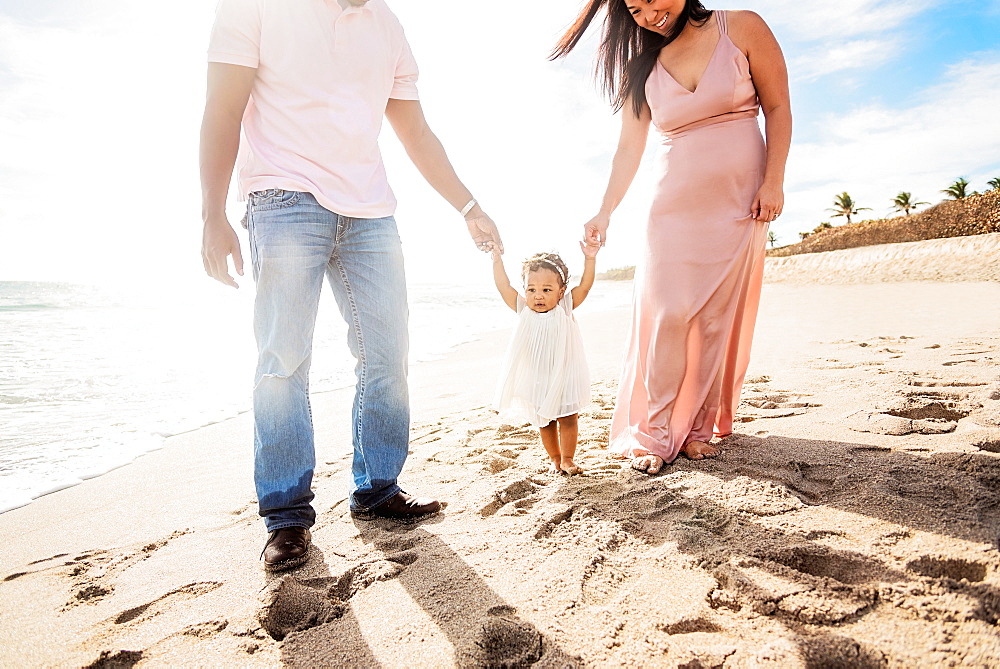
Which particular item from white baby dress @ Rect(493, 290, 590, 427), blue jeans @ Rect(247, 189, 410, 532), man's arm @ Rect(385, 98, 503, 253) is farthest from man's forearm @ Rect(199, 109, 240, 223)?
white baby dress @ Rect(493, 290, 590, 427)

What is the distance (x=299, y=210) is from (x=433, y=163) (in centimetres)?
84

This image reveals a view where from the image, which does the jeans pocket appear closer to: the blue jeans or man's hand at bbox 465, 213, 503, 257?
the blue jeans

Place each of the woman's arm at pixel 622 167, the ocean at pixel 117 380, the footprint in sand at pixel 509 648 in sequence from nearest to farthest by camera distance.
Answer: the footprint in sand at pixel 509 648 → the woman's arm at pixel 622 167 → the ocean at pixel 117 380

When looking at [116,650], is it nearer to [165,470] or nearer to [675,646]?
[675,646]

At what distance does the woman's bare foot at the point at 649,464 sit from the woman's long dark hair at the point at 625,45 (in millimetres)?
1581

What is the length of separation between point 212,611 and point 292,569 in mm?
261

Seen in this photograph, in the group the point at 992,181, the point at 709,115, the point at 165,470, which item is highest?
the point at 992,181

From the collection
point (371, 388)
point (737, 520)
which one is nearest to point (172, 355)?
point (371, 388)

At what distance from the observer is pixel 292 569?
1.88 meters

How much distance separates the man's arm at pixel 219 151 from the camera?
1.99m

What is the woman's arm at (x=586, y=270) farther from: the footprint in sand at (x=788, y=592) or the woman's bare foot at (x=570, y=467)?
the footprint in sand at (x=788, y=592)

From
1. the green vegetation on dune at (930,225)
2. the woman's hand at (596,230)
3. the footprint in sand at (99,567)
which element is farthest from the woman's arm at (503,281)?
the green vegetation on dune at (930,225)

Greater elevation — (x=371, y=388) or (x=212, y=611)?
(x=371, y=388)

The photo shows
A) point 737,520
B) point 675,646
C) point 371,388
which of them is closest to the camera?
point 675,646
